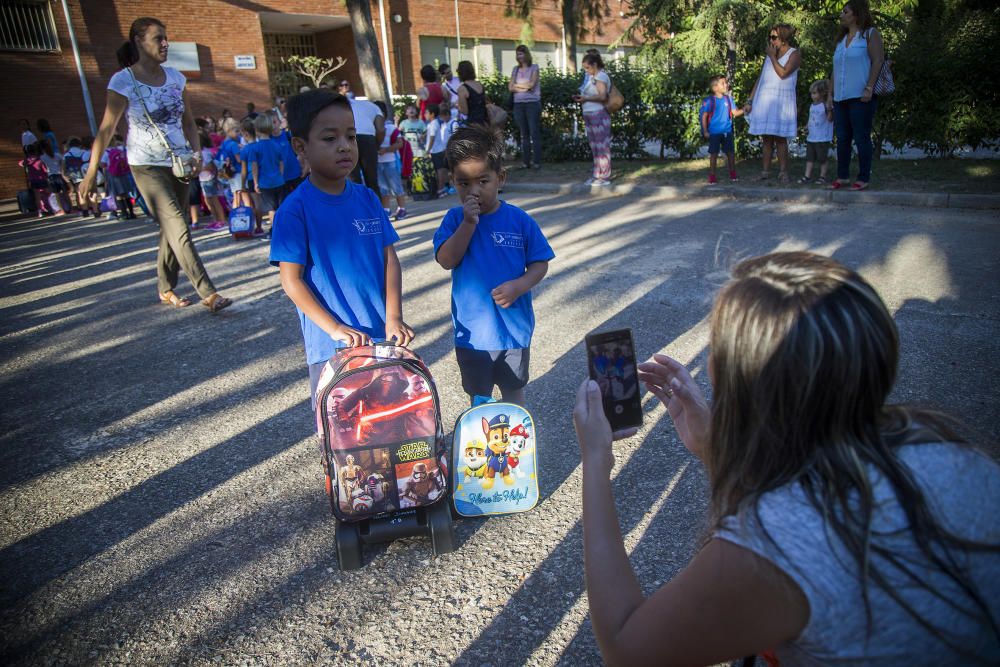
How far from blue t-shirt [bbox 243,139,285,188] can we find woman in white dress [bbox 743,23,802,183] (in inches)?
261

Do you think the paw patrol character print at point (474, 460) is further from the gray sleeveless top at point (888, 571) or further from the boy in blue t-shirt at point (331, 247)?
the gray sleeveless top at point (888, 571)

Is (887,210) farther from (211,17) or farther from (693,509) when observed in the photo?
(211,17)

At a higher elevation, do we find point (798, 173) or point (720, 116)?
point (720, 116)

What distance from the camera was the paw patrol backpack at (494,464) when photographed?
2.67m

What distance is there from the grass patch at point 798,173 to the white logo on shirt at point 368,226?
7462mm

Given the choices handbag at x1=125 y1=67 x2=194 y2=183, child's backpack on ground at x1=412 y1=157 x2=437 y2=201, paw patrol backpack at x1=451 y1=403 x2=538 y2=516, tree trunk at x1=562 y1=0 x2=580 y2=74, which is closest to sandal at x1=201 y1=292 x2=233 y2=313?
handbag at x1=125 y1=67 x2=194 y2=183

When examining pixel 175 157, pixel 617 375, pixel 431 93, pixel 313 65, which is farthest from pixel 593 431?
pixel 313 65

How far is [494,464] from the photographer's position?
8.75 feet

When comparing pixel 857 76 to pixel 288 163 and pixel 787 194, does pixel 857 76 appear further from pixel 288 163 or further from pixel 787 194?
pixel 288 163

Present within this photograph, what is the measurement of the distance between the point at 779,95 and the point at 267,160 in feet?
23.2

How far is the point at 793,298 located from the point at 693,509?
5.64 ft

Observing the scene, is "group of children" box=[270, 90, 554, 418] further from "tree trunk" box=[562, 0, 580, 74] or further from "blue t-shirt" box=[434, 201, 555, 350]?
"tree trunk" box=[562, 0, 580, 74]

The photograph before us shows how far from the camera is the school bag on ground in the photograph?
7.72 feet

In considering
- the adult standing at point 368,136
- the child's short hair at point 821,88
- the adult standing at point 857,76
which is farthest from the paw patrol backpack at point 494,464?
the child's short hair at point 821,88
